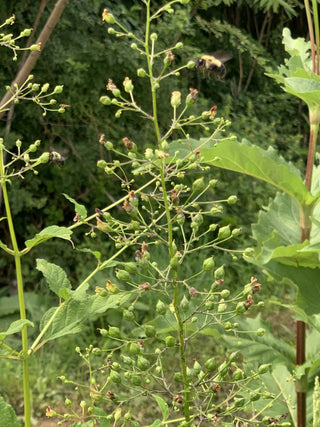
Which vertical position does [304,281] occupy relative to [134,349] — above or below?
below

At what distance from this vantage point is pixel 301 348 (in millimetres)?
1761

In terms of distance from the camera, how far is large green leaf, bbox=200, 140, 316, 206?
Answer: 1524mm

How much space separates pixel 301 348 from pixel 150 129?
2649 mm

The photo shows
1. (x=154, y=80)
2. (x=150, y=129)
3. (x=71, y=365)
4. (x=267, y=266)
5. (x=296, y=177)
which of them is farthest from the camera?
(x=150, y=129)

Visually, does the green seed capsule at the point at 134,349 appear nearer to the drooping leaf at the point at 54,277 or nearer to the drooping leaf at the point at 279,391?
the drooping leaf at the point at 54,277

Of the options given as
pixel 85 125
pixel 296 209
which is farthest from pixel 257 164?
pixel 85 125

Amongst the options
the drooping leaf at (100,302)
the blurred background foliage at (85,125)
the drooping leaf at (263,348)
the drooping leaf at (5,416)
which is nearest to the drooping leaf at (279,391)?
the drooping leaf at (263,348)

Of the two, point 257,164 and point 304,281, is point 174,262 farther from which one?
point 304,281

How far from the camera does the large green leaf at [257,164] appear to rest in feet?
5.00

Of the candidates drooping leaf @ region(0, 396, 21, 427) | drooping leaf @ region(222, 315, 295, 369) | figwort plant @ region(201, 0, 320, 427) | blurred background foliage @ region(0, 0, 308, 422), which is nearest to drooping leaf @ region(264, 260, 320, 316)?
figwort plant @ region(201, 0, 320, 427)

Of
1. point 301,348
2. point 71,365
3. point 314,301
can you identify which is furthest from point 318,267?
point 71,365

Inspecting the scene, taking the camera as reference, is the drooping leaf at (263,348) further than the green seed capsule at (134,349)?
Yes

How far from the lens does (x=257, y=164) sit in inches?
61.1

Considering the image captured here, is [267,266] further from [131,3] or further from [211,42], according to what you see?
[211,42]
